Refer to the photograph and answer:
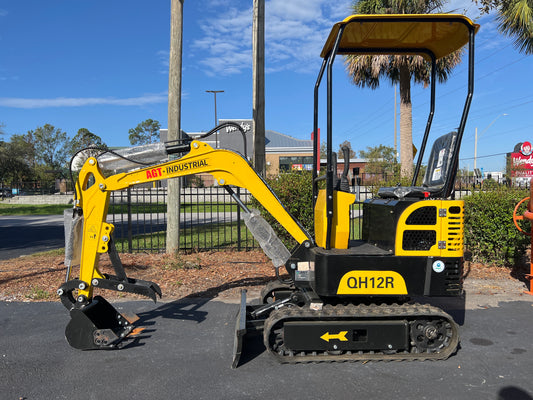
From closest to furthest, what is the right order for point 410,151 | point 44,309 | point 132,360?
point 132,360 → point 44,309 → point 410,151

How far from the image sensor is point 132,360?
4.02 metres

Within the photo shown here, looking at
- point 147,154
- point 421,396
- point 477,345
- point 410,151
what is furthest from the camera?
point 410,151

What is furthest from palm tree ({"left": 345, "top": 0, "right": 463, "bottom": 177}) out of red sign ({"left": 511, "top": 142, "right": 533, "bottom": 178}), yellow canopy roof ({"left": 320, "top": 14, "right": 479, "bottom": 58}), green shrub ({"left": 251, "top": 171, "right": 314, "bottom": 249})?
yellow canopy roof ({"left": 320, "top": 14, "right": 479, "bottom": 58})

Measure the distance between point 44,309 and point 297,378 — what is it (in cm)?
398

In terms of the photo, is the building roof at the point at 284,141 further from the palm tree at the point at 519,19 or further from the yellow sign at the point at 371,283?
the yellow sign at the point at 371,283

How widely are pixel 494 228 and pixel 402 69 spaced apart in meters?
7.83

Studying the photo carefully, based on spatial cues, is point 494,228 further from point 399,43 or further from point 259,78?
point 259,78

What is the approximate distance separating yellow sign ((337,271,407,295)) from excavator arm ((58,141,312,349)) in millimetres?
634

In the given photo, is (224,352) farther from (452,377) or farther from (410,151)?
(410,151)

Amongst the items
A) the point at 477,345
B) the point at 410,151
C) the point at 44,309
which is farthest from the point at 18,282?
the point at 410,151

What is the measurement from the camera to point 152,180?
4410mm

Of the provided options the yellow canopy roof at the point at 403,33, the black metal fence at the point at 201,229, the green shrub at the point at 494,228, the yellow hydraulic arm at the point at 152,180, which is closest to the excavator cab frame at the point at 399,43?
the yellow canopy roof at the point at 403,33

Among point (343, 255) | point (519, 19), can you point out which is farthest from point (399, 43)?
point (519, 19)

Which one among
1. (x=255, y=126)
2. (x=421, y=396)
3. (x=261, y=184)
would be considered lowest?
(x=421, y=396)
